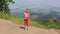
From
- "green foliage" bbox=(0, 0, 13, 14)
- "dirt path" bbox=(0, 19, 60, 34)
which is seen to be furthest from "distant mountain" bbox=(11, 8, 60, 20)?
"dirt path" bbox=(0, 19, 60, 34)

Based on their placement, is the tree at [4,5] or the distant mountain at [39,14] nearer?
the tree at [4,5]

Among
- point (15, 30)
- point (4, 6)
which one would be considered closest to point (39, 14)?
point (4, 6)

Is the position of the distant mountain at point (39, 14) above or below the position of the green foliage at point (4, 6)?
below

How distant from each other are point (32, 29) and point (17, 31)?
3.76 ft

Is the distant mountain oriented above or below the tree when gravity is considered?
below

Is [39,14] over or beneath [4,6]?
beneath

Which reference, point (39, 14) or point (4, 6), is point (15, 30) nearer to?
point (4, 6)

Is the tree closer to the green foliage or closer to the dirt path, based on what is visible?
the green foliage

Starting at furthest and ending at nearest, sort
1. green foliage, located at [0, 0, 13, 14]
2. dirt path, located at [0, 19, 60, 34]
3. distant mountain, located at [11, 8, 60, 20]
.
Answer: distant mountain, located at [11, 8, 60, 20] → green foliage, located at [0, 0, 13, 14] → dirt path, located at [0, 19, 60, 34]

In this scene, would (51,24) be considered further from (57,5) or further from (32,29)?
(57,5)

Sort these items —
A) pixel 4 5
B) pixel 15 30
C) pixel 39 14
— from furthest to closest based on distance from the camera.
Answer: pixel 39 14
pixel 4 5
pixel 15 30

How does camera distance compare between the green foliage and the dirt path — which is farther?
the green foliage

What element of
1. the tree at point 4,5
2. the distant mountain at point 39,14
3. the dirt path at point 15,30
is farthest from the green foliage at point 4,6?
the dirt path at point 15,30

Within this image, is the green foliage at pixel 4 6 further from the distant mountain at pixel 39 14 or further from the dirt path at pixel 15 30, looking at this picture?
the dirt path at pixel 15 30
